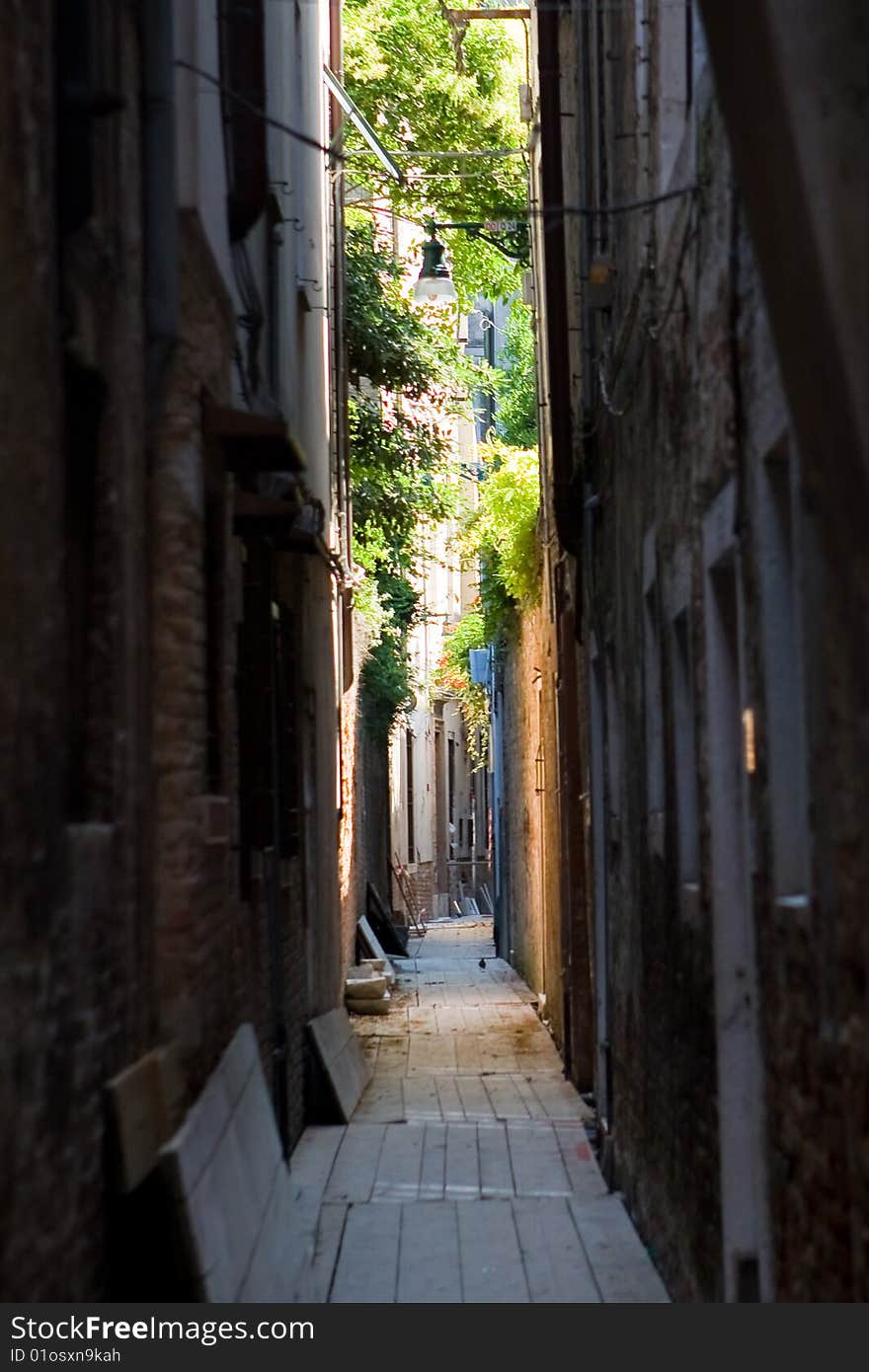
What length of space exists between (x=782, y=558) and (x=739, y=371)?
0.66 metres

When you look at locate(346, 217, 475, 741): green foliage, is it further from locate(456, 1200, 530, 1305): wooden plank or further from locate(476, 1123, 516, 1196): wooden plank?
locate(456, 1200, 530, 1305): wooden plank

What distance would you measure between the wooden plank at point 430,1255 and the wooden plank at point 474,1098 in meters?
2.39

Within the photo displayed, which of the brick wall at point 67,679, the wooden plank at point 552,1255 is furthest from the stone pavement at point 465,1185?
the brick wall at point 67,679

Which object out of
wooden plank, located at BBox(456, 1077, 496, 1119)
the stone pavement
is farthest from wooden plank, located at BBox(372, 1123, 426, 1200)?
wooden plank, located at BBox(456, 1077, 496, 1119)

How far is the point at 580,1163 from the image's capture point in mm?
10141

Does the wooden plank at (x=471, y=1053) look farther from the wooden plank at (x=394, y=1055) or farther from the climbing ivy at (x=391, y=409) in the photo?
the climbing ivy at (x=391, y=409)

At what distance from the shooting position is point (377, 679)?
76.9ft

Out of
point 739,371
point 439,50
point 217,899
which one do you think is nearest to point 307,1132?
point 217,899

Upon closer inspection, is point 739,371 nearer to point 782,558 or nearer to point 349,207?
point 782,558

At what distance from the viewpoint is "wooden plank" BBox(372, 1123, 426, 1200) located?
30.8ft

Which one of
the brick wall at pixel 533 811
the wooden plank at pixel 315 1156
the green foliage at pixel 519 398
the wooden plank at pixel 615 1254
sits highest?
the green foliage at pixel 519 398

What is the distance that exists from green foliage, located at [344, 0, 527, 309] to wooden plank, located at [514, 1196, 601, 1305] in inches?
545

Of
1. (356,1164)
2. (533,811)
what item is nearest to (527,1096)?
(356,1164)

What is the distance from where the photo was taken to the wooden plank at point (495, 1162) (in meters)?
9.41
